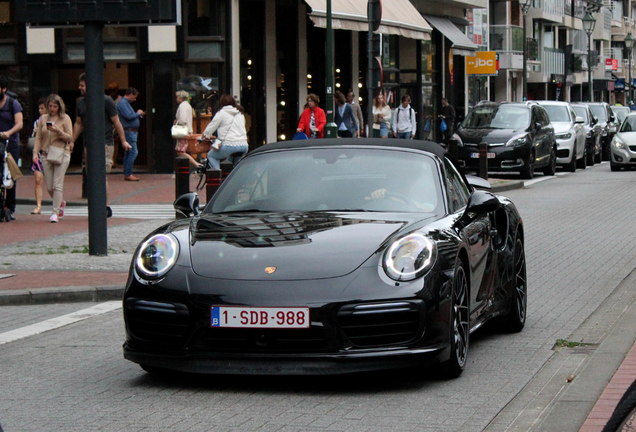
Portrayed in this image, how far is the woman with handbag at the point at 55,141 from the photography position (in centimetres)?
1836

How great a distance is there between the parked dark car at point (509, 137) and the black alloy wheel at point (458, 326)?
23.9 meters

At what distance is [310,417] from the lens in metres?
6.47

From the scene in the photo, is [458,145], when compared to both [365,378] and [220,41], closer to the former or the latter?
[220,41]

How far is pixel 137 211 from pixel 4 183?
116 inches

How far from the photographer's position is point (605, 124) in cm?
4475

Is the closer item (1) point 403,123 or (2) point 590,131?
(1) point 403,123

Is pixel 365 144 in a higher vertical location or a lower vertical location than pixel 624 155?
higher

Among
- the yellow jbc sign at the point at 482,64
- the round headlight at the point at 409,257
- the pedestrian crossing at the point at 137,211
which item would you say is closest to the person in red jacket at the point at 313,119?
the pedestrian crossing at the point at 137,211

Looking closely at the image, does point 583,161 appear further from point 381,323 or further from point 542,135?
point 381,323

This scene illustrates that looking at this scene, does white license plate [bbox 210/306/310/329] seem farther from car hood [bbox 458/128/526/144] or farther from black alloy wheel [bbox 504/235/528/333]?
car hood [bbox 458/128/526/144]

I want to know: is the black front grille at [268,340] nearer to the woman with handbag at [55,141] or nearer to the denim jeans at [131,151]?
the woman with handbag at [55,141]

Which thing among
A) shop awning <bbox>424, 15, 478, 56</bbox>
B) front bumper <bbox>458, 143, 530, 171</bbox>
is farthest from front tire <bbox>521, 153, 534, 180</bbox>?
shop awning <bbox>424, 15, 478, 56</bbox>

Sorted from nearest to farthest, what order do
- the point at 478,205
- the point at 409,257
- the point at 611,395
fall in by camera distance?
1. the point at 611,395
2. the point at 409,257
3. the point at 478,205

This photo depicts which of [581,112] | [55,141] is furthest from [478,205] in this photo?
[581,112]
